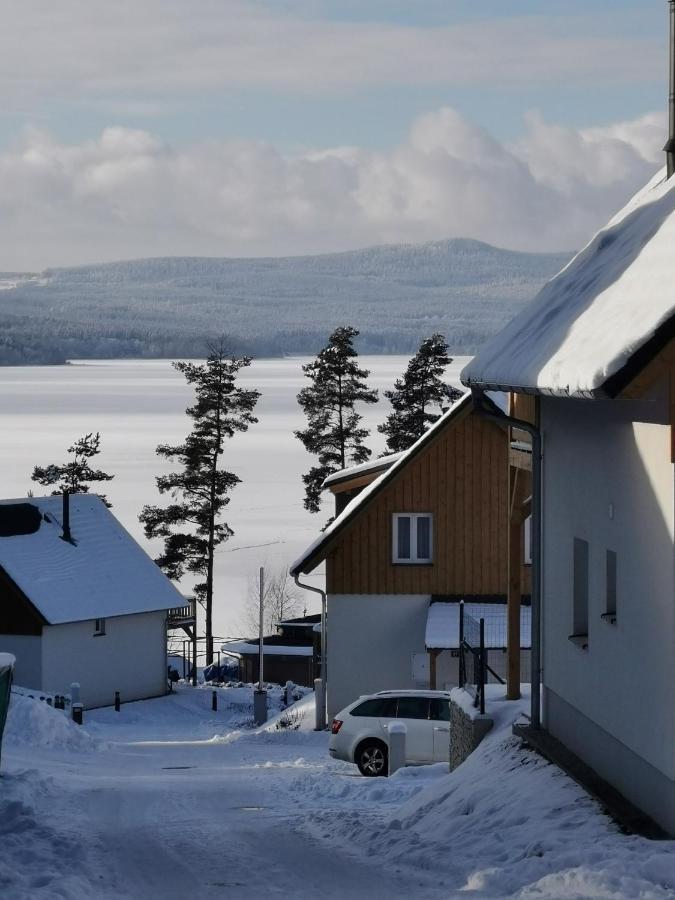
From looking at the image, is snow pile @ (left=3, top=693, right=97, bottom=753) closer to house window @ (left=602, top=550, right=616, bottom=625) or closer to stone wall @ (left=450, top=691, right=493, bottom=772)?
stone wall @ (left=450, top=691, right=493, bottom=772)

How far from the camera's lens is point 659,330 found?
9891mm

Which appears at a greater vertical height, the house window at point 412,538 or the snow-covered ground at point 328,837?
the house window at point 412,538

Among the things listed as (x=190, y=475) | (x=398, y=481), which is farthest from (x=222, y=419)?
(x=398, y=481)

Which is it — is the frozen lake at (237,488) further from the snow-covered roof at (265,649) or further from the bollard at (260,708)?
the bollard at (260,708)

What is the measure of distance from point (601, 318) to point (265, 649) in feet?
167

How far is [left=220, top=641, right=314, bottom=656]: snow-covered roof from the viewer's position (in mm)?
60312

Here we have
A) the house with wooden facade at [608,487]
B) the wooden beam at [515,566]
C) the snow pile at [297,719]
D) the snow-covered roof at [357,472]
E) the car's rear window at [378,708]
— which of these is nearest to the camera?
the house with wooden facade at [608,487]

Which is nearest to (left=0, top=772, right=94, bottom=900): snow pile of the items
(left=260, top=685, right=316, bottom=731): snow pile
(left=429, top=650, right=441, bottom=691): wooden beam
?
(left=429, top=650, right=441, bottom=691): wooden beam

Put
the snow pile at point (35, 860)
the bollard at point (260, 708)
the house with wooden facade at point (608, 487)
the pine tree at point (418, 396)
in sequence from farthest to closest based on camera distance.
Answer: the pine tree at point (418, 396) → the bollard at point (260, 708) → the snow pile at point (35, 860) → the house with wooden facade at point (608, 487)

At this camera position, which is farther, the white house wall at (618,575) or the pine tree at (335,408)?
the pine tree at (335,408)

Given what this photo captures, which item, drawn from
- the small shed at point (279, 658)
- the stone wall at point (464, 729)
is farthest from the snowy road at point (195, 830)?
the small shed at point (279, 658)

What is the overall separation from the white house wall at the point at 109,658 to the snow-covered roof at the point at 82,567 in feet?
1.79

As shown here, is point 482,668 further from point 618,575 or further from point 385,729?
point 385,729

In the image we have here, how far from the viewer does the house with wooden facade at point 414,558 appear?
37.6 m
